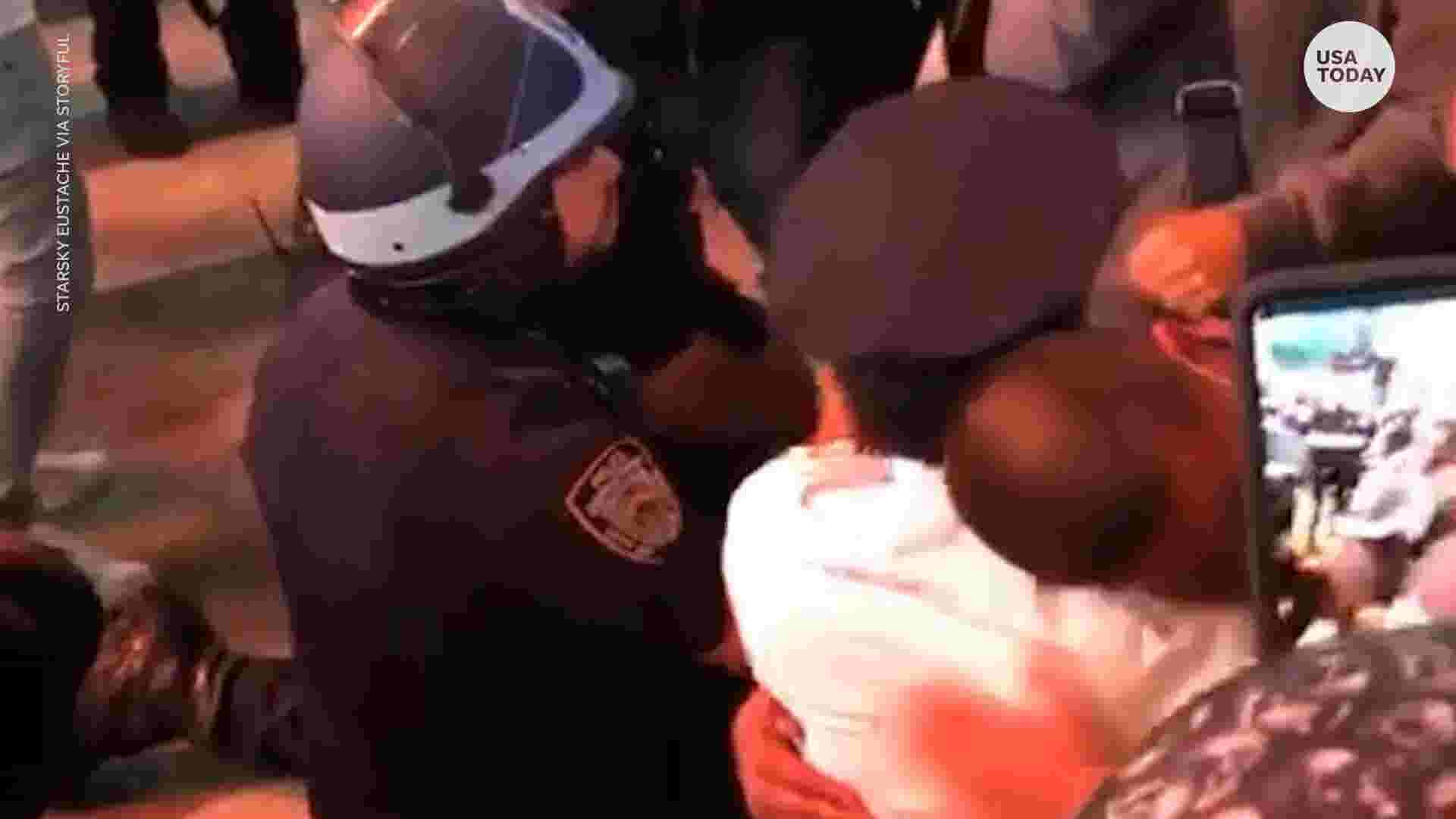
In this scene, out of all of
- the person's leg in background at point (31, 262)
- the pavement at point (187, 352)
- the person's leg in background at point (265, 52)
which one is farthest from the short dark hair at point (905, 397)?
the person's leg in background at point (265, 52)

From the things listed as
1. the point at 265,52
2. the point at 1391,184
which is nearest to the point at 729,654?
the point at 1391,184

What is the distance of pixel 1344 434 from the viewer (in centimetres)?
76

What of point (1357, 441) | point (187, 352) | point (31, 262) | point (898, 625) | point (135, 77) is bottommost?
point (187, 352)

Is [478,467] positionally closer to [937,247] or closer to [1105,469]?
[937,247]

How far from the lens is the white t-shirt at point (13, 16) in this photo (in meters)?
1.68

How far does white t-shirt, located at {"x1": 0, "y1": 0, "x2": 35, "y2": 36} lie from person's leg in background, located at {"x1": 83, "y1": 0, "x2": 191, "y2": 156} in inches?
19.4

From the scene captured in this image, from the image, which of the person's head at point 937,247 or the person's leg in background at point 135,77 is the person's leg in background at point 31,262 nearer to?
the person's leg in background at point 135,77

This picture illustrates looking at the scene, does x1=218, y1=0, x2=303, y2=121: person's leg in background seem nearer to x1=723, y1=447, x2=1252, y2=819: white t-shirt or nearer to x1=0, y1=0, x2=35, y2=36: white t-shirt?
x1=0, y1=0, x2=35, y2=36: white t-shirt

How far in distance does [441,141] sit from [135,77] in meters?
1.44

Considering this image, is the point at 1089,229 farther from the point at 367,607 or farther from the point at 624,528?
the point at 367,607

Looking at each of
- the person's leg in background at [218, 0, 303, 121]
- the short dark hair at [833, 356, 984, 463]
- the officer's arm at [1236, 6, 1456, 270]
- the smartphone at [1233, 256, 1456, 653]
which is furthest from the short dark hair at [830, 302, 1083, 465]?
the person's leg in background at [218, 0, 303, 121]

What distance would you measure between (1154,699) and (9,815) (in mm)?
1129

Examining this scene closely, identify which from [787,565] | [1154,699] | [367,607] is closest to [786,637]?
[787,565]

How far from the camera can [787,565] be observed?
88 centimetres
